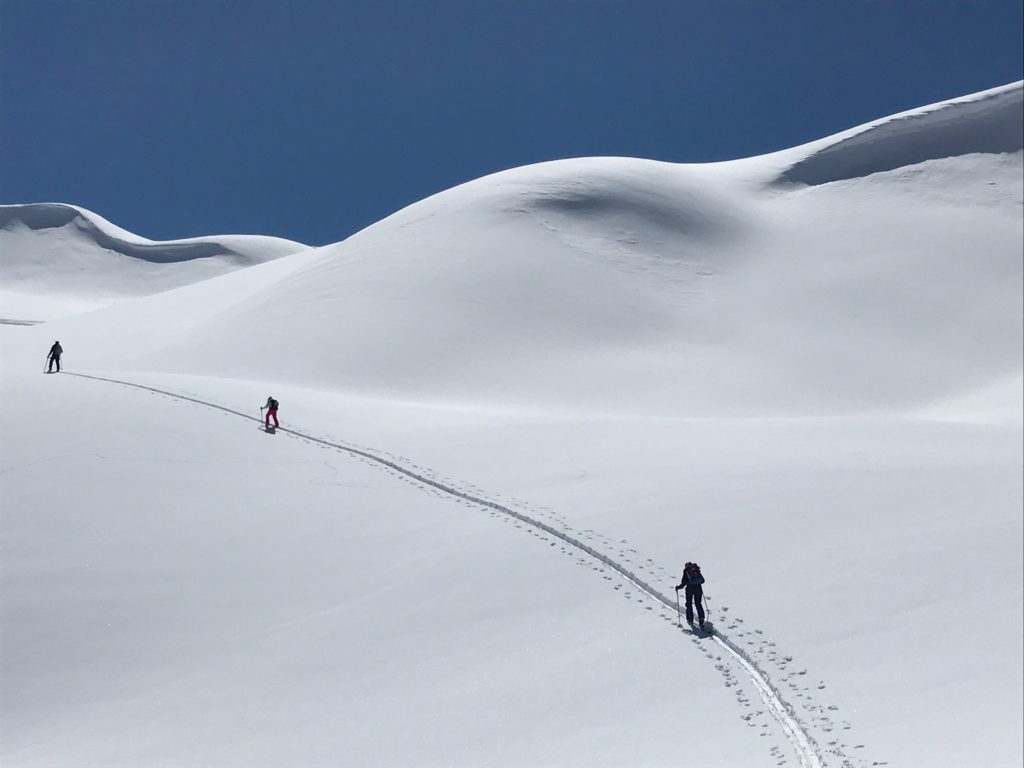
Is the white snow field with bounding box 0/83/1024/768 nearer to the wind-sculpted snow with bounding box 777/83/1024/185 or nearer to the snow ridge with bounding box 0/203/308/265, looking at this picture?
the wind-sculpted snow with bounding box 777/83/1024/185

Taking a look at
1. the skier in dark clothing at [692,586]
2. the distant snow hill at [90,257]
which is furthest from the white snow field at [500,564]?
the distant snow hill at [90,257]

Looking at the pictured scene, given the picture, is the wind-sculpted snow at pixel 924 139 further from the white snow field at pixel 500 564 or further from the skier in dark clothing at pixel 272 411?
the skier in dark clothing at pixel 272 411

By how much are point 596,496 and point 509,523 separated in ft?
6.01

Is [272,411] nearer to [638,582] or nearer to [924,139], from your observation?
[638,582]

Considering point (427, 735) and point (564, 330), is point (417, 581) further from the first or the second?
point (564, 330)

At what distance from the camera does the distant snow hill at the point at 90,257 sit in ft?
415

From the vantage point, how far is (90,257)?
132m

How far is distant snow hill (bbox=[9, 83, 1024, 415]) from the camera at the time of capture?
3938cm

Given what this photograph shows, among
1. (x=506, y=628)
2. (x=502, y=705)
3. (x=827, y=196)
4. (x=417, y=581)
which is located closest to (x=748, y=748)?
(x=502, y=705)

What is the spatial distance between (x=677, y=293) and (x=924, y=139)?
2011cm

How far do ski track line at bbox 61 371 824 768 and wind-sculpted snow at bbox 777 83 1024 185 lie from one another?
4290cm

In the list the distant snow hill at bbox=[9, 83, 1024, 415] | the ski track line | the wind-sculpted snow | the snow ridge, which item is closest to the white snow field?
the ski track line

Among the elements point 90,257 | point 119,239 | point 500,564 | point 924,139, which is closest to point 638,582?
point 500,564

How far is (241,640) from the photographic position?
48.6ft
